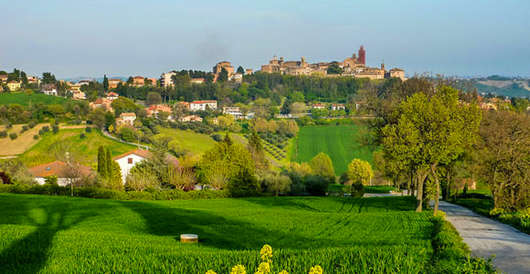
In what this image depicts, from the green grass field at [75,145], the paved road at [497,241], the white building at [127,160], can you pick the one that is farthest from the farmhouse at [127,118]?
the paved road at [497,241]

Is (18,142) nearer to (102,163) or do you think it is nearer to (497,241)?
(102,163)

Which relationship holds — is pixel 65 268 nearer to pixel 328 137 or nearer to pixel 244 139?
pixel 244 139

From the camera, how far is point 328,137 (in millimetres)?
135375

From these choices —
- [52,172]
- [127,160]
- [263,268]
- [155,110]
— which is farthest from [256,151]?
[155,110]

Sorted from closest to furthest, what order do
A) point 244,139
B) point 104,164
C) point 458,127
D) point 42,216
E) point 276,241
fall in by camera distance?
point 276,241
point 42,216
point 458,127
point 104,164
point 244,139

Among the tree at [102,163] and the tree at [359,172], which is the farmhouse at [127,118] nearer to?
the tree at [359,172]

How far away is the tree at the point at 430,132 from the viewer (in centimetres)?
2862

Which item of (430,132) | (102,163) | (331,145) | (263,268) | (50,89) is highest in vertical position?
(50,89)

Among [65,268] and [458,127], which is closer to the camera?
[65,268]

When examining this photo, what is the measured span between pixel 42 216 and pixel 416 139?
2223 centimetres

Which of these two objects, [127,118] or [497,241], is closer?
[497,241]

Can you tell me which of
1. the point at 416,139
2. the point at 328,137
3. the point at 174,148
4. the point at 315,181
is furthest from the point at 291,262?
the point at 328,137

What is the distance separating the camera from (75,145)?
3915 inches

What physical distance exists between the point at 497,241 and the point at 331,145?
103495 mm
